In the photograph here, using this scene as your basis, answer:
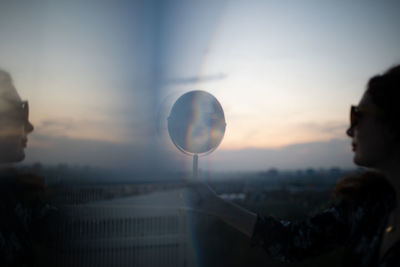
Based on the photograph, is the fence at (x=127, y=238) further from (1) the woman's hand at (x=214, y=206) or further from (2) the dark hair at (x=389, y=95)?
(2) the dark hair at (x=389, y=95)

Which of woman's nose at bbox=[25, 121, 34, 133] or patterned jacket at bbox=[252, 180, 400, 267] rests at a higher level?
woman's nose at bbox=[25, 121, 34, 133]

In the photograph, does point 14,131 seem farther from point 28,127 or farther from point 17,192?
point 17,192

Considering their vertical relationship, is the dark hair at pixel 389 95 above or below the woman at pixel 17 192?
above

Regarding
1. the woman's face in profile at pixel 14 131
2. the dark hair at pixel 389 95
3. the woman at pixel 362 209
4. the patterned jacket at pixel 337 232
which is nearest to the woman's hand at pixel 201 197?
the woman at pixel 362 209

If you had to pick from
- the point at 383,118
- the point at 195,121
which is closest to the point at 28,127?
the point at 195,121

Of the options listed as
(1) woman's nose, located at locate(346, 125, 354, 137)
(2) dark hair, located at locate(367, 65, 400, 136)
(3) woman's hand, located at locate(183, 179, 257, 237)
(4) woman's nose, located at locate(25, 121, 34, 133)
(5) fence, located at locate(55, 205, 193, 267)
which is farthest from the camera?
(5) fence, located at locate(55, 205, 193, 267)

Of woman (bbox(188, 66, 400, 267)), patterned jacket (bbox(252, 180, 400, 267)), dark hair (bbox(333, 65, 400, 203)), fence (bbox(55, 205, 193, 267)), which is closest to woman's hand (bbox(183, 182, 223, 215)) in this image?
woman (bbox(188, 66, 400, 267))

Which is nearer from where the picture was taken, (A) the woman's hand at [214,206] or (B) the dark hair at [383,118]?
(B) the dark hair at [383,118]

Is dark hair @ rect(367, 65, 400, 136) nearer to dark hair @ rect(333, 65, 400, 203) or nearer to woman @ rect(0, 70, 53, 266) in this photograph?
dark hair @ rect(333, 65, 400, 203)
